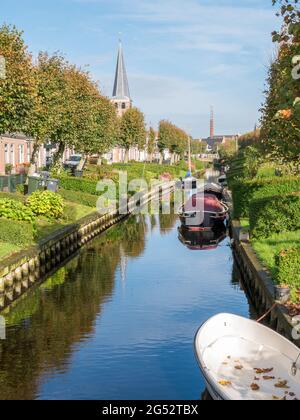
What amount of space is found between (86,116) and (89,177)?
21.2ft

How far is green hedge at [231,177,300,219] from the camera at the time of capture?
34906 mm

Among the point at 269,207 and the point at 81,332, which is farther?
the point at 269,207

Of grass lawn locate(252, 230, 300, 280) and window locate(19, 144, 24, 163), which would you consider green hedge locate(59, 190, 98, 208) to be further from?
window locate(19, 144, 24, 163)

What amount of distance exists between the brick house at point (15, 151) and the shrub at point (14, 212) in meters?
26.9

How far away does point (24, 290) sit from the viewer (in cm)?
2766

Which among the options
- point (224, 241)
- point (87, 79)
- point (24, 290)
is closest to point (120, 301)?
point (24, 290)

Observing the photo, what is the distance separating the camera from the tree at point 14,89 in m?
33.8

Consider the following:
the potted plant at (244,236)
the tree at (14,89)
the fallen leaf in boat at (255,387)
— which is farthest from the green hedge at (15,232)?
the fallen leaf in boat at (255,387)

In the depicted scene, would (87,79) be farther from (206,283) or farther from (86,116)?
(206,283)

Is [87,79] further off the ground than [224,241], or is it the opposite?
[87,79]

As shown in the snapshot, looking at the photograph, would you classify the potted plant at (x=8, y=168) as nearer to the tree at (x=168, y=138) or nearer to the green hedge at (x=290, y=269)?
the green hedge at (x=290, y=269)

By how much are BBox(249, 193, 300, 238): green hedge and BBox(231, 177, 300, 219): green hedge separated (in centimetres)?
279

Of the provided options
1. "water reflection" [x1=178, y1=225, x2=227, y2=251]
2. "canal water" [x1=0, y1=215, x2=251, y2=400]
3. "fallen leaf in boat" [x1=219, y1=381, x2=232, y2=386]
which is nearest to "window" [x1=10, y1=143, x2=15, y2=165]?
"water reflection" [x1=178, y1=225, x2=227, y2=251]
